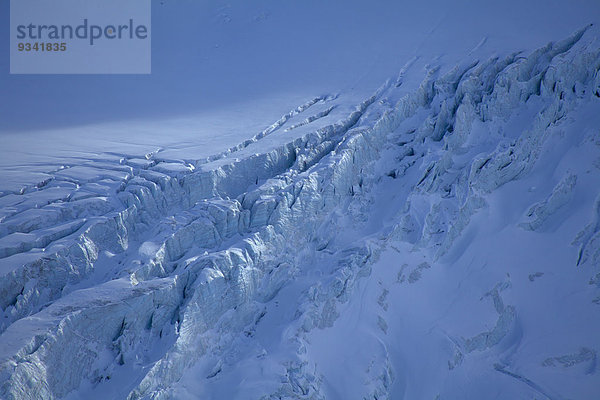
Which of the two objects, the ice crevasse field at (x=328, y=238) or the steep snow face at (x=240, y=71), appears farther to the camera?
the steep snow face at (x=240, y=71)

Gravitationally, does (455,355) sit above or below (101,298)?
below

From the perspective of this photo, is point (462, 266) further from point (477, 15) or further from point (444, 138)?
point (477, 15)

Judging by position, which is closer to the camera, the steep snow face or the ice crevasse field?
the ice crevasse field

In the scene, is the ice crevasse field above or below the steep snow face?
below

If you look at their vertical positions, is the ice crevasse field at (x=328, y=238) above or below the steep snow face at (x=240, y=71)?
below

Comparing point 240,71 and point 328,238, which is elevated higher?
point 240,71

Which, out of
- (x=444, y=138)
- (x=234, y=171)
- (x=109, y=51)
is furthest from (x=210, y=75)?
(x=444, y=138)

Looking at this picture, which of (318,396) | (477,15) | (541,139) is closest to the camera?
(318,396)

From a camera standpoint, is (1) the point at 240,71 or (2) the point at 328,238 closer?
(2) the point at 328,238
